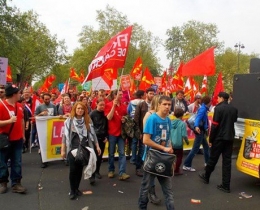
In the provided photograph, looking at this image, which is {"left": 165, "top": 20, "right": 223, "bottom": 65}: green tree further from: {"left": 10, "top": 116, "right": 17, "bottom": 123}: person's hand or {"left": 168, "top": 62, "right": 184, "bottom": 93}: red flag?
{"left": 10, "top": 116, "right": 17, "bottom": 123}: person's hand

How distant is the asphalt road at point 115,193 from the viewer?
476 centimetres

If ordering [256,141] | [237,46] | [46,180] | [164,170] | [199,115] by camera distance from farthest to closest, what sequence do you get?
[237,46] < [199,115] < [46,180] < [256,141] < [164,170]

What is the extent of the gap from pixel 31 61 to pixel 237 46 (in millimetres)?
31178

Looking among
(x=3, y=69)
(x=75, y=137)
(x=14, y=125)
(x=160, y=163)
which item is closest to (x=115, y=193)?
(x=75, y=137)

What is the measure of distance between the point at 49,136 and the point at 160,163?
423 cm

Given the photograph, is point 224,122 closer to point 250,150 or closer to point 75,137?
point 250,150

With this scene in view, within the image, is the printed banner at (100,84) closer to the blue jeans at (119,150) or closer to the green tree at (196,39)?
the blue jeans at (119,150)

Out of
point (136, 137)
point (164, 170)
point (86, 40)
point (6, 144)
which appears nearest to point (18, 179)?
point (6, 144)

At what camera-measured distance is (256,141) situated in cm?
554

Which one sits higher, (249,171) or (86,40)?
(86,40)

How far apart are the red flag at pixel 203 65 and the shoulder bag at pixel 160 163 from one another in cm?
493

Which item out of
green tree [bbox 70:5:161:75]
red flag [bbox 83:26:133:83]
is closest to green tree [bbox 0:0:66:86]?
green tree [bbox 70:5:161:75]

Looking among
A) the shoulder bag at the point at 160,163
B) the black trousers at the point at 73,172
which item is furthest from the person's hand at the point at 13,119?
the shoulder bag at the point at 160,163

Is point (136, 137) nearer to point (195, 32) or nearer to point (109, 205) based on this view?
point (109, 205)
